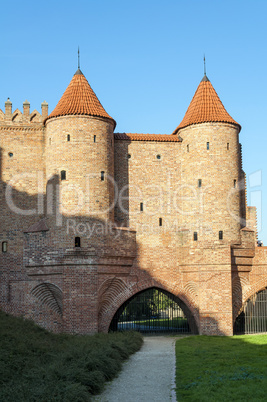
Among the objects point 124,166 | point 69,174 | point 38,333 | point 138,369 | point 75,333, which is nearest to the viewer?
point 138,369

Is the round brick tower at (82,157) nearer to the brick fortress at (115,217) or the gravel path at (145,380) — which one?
the brick fortress at (115,217)

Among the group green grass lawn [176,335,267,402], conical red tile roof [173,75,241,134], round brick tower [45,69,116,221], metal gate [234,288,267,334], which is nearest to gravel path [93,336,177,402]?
green grass lawn [176,335,267,402]

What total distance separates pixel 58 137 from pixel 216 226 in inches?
372

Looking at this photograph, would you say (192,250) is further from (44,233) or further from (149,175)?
(44,233)

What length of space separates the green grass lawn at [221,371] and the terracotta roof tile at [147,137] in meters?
11.5

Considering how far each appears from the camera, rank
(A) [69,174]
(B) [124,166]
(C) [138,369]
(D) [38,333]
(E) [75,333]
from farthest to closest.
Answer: (B) [124,166] → (A) [69,174] → (E) [75,333] → (D) [38,333] → (C) [138,369]

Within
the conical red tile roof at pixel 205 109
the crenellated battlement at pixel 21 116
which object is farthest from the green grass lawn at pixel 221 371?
the crenellated battlement at pixel 21 116

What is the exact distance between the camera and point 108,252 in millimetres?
24578

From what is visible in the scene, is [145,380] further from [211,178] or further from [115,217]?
[211,178]

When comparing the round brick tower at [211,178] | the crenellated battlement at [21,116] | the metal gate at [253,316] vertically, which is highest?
the crenellated battlement at [21,116]

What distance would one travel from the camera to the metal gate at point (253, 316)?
27.1 metres

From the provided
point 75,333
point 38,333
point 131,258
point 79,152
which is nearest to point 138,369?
point 38,333

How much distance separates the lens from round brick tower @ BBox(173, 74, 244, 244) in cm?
2589

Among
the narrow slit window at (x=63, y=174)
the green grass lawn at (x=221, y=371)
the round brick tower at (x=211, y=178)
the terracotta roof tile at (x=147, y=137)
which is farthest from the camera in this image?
the terracotta roof tile at (x=147, y=137)
